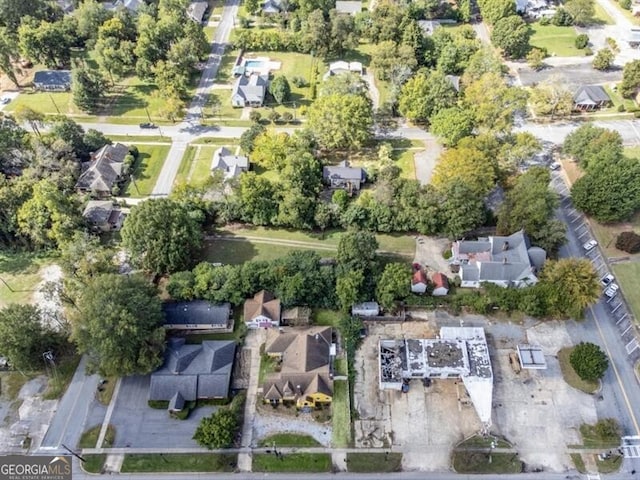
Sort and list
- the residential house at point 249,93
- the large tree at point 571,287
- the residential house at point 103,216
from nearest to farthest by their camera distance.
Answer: the large tree at point 571,287, the residential house at point 103,216, the residential house at point 249,93

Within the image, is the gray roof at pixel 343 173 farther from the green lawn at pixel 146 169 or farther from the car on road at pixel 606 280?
the car on road at pixel 606 280

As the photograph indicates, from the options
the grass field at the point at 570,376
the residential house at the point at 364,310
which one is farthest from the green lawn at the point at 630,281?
the residential house at the point at 364,310

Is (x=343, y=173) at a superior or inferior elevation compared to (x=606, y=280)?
superior

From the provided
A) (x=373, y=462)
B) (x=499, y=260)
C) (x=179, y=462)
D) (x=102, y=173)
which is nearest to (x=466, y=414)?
(x=373, y=462)

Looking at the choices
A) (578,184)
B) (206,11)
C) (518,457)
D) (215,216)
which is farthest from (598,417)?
(206,11)

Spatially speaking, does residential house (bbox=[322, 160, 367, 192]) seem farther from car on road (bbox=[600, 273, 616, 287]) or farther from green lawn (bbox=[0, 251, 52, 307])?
green lawn (bbox=[0, 251, 52, 307])

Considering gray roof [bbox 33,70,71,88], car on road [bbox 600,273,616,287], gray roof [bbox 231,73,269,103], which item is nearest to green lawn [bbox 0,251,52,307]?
gray roof [bbox 33,70,71,88]

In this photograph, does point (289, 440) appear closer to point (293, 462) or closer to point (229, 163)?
point (293, 462)
